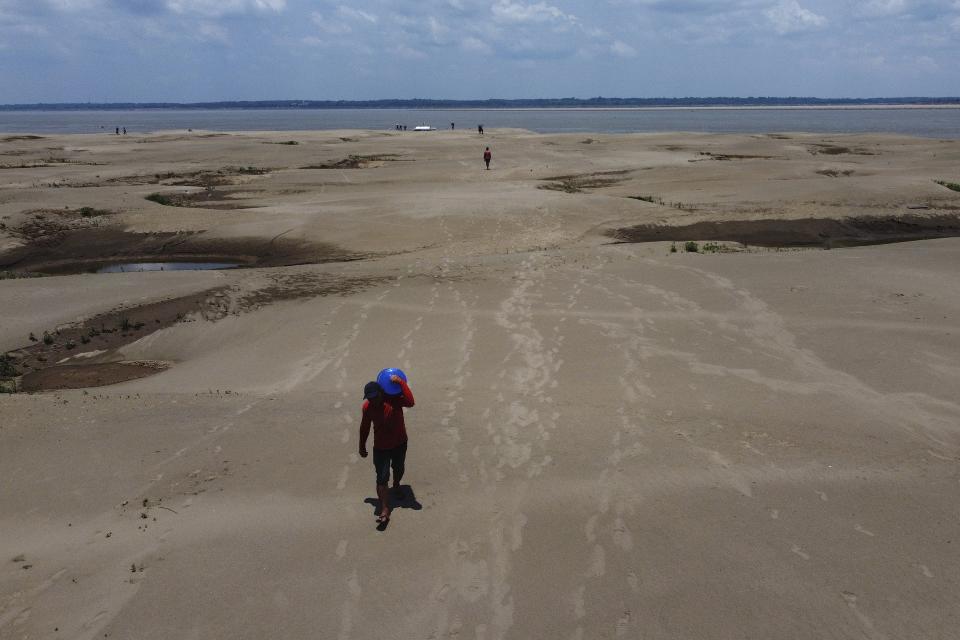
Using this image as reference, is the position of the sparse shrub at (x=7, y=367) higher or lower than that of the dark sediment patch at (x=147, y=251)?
lower

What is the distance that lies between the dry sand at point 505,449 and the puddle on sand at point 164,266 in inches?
33.4

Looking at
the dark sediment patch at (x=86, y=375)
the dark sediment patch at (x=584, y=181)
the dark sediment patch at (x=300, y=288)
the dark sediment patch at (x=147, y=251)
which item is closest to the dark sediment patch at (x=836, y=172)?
the dark sediment patch at (x=584, y=181)

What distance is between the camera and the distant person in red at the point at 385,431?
609cm

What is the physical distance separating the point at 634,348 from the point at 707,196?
16.3m

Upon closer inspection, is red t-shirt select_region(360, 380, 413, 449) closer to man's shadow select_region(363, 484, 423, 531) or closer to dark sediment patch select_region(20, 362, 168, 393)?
man's shadow select_region(363, 484, 423, 531)

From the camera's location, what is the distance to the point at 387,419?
242 inches

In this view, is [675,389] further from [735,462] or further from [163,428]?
[163,428]

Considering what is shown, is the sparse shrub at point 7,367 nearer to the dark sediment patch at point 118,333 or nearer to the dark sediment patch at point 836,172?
the dark sediment patch at point 118,333

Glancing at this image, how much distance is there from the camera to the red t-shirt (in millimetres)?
6105

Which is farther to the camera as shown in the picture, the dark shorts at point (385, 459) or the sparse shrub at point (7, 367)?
the sparse shrub at point (7, 367)

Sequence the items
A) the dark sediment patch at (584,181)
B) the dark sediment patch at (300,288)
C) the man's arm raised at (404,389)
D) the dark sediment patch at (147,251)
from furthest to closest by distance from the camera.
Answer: the dark sediment patch at (584,181) < the dark sediment patch at (147,251) < the dark sediment patch at (300,288) < the man's arm raised at (404,389)

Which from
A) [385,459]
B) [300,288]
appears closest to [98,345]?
[300,288]

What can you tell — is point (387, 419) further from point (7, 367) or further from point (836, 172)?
point (836, 172)

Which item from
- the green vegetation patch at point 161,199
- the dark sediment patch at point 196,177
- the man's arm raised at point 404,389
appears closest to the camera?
the man's arm raised at point 404,389
